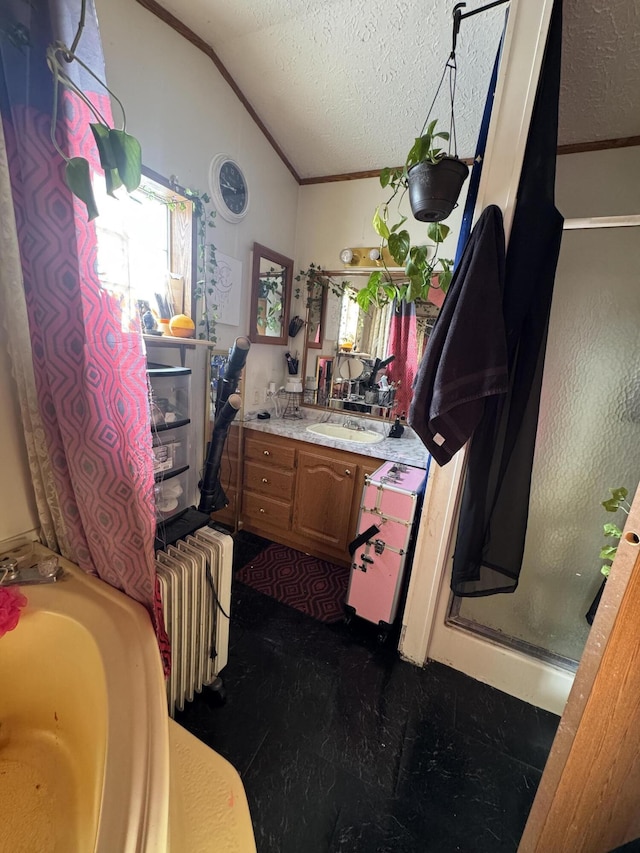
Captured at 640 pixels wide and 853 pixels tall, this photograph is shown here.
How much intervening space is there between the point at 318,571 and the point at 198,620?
3.14 feet

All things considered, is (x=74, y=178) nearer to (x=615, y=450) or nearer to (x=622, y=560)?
(x=622, y=560)

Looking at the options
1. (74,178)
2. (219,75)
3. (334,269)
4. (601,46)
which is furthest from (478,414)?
(219,75)

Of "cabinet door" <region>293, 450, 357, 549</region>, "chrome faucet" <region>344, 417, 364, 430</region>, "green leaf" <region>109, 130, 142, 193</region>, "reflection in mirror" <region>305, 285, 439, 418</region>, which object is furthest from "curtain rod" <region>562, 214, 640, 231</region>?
"chrome faucet" <region>344, 417, 364, 430</region>

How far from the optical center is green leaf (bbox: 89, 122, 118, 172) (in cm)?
61

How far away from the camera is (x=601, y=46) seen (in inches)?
42.3

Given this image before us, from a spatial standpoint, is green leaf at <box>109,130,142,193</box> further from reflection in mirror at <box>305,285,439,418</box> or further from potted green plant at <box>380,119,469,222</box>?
reflection in mirror at <box>305,285,439,418</box>

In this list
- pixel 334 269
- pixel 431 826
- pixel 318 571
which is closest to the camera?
pixel 431 826

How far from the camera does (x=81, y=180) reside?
0.62 metres

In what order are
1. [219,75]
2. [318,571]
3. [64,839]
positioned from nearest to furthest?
[64,839] → [219,75] → [318,571]

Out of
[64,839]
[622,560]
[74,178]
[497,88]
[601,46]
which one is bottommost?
[64,839]

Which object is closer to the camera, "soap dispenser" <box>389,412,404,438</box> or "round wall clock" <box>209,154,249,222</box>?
"round wall clock" <box>209,154,249,222</box>

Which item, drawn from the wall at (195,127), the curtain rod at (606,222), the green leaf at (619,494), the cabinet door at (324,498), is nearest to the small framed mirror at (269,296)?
the wall at (195,127)

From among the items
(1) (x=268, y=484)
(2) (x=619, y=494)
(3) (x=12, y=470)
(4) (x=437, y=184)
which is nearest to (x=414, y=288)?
(4) (x=437, y=184)

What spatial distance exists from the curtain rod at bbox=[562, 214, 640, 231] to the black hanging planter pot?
36cm
